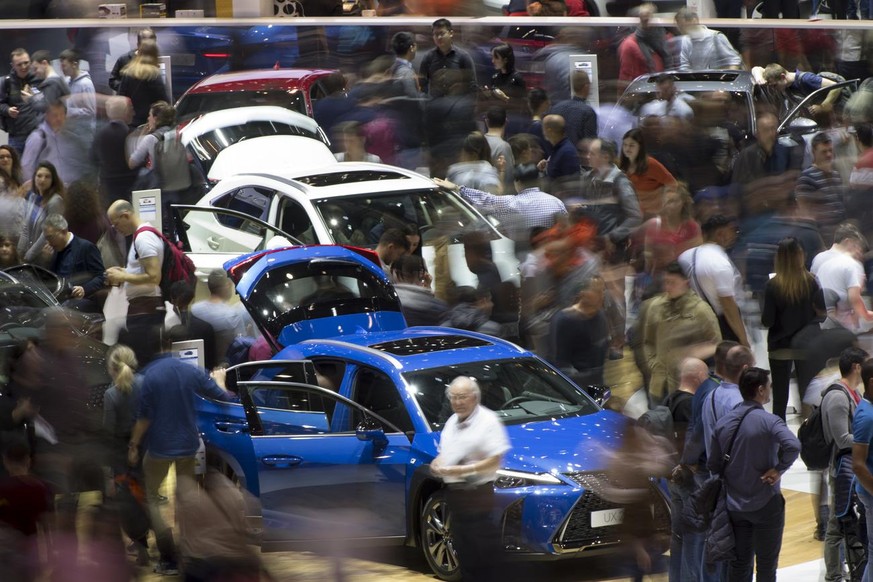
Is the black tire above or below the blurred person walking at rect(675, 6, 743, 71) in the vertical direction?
below

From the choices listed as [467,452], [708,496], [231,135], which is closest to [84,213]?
[231,135]

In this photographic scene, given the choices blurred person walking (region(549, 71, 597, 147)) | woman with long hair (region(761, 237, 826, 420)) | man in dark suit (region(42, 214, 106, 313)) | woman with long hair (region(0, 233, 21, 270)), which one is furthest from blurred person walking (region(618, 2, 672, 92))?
woman with long hair (region(0, 233, 21, 270))

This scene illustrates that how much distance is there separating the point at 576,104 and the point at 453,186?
6.88ft

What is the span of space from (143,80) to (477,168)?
4.46 metres

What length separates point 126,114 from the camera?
15141 millimetres

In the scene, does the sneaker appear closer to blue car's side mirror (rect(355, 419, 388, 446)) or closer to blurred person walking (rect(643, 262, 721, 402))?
blue car's side mirror (rect(355, 419, 388, 446))

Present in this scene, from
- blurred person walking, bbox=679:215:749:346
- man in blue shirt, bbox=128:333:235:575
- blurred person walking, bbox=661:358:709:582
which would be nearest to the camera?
blurred person walking, bbox=661:358:709:582

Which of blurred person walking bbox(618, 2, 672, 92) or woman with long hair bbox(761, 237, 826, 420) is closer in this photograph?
woman with long hair bbox(761, 237, 826, 420)

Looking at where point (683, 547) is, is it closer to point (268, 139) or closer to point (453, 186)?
point (453, 186)

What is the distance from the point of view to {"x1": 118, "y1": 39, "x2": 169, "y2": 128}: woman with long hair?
656 inches

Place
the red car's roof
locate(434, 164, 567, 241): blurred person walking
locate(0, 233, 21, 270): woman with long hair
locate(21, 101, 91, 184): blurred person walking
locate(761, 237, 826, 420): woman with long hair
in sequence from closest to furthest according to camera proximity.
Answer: locate(761, 237, 826, 420): woman with long hair → locate(0, 233, 21, 270): woman with long hair → locate(434, 164, 567, 241): blurred person walking → locate(21, 101, 91, 184): blurred person walking → the red car's roof

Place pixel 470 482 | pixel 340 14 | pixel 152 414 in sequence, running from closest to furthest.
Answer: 1. pixel 470 482
2. pixel 152 414
3. pixel 340 14

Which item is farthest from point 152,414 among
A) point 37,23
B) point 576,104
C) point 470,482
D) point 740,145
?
point 37,23

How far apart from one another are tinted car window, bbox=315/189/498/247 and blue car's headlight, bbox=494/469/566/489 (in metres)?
4.84
